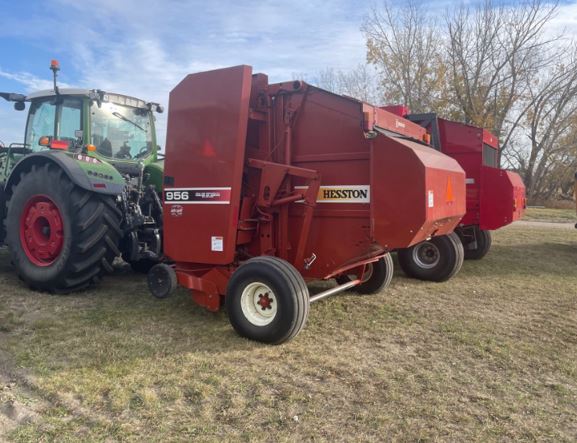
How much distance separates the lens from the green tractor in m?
4.82

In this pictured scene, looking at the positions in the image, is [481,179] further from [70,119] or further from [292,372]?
[70,119]

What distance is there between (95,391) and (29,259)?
290 cm

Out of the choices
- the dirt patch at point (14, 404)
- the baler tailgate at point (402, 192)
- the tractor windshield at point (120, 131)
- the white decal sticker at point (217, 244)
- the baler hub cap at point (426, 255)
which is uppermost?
the tractor windshield at point (120, 131)

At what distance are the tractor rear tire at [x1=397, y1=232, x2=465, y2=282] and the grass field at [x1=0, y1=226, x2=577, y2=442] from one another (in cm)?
113

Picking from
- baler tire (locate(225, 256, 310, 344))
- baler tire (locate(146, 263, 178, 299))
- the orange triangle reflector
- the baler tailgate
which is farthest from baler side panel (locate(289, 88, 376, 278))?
baler tire (locate(146, 263, 178, 299))

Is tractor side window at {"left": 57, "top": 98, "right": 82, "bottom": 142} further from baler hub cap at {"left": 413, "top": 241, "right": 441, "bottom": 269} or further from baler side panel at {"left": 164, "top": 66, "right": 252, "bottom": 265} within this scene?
baler hub cap at {"left": 413, "top": 241, "right": 441, "bottom": 269}

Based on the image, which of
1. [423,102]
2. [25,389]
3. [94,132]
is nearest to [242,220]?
[25,389]

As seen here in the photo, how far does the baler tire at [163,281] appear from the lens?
4.34 metres

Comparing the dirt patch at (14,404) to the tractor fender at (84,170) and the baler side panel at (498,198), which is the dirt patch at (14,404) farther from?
the baler side panel at (498,198)

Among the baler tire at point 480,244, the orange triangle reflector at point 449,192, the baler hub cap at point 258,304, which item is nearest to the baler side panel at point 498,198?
the baler tire at point 480,244

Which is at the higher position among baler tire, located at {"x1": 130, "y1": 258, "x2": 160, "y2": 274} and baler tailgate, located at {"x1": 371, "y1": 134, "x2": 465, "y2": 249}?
baler tailgate, located at {"x1": 371, "y1": 134, "x2": 465, "y2": 249}

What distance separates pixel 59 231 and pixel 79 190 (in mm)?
527

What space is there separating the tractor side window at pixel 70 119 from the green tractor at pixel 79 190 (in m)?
0.01

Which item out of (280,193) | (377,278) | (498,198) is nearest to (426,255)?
(377,278)
